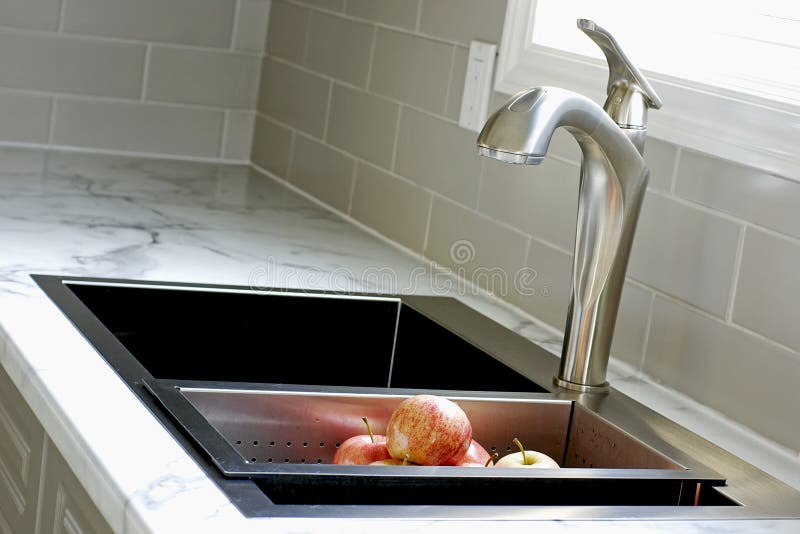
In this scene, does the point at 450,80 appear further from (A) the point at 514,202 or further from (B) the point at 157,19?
(B) the point at 157,19

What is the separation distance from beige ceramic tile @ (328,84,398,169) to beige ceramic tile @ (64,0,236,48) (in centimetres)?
40

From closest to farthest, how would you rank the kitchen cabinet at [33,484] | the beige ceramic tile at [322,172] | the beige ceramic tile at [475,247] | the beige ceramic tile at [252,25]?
the kitchen cabinet at [33,484]
the beige ceramic tile at [475,247]
the beige ceramic tile at [322,172]
the beige ceramic tile at [252,25]

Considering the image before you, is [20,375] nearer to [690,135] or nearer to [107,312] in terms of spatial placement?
[107,312]

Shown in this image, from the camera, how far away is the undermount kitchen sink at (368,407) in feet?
2.97

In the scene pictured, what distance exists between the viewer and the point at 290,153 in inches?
90.7

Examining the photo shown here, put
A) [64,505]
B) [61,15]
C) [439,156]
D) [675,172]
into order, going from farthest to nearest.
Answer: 1. [61,15]
2. [439,156]
3. [675,172]
4. [64,505]

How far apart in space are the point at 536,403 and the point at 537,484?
0.23 m

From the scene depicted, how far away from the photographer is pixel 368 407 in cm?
113

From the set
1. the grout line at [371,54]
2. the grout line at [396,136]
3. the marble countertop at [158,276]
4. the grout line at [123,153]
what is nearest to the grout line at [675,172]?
the marble countertop at [158,276]

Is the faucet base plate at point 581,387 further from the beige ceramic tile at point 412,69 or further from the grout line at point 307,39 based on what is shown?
the grout line at point 307,39

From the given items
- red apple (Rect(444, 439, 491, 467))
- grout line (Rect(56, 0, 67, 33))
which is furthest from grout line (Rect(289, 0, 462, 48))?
red apple (Rect(444, 439, 491, 467))

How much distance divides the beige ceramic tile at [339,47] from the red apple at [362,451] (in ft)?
3.53

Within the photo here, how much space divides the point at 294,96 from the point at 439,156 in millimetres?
586

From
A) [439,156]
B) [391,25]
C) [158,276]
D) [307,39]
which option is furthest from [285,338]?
[307,39]
